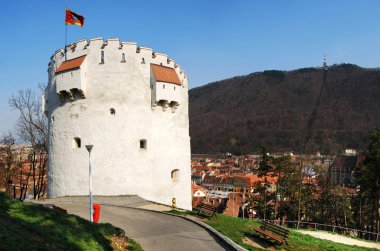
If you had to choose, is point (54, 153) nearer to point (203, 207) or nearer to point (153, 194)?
point (153, 194)

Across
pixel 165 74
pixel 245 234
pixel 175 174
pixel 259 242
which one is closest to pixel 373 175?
pixel 175 174

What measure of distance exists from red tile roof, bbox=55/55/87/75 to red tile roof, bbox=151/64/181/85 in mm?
4050

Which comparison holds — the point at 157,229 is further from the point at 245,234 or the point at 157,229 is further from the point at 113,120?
the point at 113,120

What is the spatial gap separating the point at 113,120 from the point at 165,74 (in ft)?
13.2

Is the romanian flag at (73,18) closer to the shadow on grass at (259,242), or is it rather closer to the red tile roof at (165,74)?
the red tile roof at (165,74)

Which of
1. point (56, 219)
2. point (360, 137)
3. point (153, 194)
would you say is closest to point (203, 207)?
point (153, 194)

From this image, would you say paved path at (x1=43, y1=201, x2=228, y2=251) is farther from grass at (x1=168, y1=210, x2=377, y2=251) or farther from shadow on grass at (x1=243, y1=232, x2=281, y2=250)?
shadow on grass at (x1=243, y1=232, x2=281, y2=250)

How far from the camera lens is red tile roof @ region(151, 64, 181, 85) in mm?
21441

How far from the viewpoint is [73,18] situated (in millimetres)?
21891

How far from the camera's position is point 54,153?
22.2 meters

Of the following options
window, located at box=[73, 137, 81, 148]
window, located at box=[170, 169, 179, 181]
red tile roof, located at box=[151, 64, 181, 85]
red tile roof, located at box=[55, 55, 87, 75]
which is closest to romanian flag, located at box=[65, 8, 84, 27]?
red tile roof, located at box=[55, 55, 87, 75]

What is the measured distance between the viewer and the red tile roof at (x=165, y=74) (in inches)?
844

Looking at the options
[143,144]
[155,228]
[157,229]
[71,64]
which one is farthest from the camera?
[143,144]

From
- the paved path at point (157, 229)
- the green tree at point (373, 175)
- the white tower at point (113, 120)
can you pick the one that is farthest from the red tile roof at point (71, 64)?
the green tree at point (373, 175)
